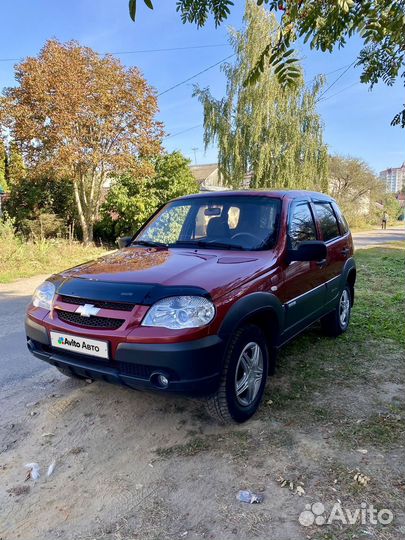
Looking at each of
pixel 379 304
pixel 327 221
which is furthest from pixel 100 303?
pixel 379 304

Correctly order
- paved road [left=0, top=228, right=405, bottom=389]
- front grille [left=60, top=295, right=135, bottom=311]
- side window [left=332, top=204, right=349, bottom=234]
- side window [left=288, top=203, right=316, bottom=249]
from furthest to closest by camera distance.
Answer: side window [left=332, top=204, right=349, bottom=234] < paved road [left=0, top=228, right=405, bottom=389] < side window [left=288, top=203, right=316, bottom=249] < front grille [left=60, top=295, right=135, bottom=311]

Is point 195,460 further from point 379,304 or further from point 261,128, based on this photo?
point 261,128

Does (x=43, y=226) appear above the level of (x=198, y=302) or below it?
above

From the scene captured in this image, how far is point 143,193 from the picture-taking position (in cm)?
1717

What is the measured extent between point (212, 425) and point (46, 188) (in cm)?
1556

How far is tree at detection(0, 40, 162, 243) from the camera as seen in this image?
505 inches

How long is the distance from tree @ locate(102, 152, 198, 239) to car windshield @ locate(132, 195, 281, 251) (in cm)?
A: 1281

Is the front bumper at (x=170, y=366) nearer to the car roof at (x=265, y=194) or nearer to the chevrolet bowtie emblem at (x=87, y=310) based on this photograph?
the chevrolet bowtie emblem at (x=87, y=310)

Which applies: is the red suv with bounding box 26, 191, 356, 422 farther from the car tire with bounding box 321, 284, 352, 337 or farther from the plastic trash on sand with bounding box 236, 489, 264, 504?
the car tire with bounding box 321, 284, 352, 337

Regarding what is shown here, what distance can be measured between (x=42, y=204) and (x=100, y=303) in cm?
1528

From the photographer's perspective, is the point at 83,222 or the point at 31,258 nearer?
the point at 31,258

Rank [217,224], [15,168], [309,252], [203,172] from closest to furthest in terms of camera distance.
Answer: [309,252] < [217,224] < [15,168] < [203,172]

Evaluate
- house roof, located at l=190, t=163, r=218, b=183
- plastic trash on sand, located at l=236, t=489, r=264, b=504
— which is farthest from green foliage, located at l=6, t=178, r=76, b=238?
house roof, located at l=190, t=163, r=218, b=183

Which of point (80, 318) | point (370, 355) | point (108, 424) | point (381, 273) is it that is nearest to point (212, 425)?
point (108, 424)
